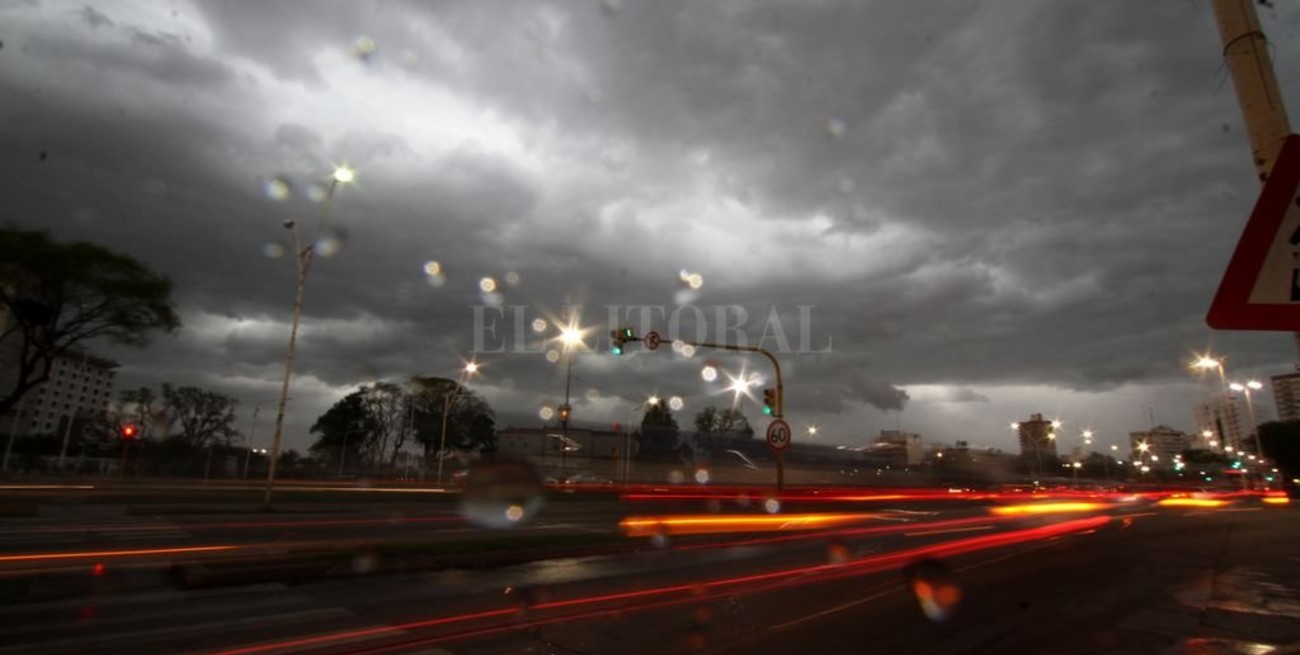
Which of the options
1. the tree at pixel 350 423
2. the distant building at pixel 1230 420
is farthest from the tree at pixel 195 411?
the distant building at pixel 1230 420

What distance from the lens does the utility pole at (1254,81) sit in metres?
3.25

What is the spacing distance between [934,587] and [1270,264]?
908 centimetres

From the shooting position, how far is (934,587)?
10625 mm

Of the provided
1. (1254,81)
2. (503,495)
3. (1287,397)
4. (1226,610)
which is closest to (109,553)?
(1254,81)

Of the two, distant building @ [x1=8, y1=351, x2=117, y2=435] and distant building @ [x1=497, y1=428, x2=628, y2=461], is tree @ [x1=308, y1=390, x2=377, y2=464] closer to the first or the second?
distant building @ [x1=497, y1=428, x2=628, y2=461]

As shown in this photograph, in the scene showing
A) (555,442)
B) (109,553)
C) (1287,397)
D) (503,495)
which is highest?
(1287,397)

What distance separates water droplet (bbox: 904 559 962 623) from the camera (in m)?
8.89

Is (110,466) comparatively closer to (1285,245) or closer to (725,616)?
(725,616)

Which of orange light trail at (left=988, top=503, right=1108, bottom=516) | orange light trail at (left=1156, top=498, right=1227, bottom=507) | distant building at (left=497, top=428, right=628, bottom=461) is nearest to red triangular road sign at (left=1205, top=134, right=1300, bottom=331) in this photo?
orange light trail at (left=988, top=503, right=1108, bottom=516)

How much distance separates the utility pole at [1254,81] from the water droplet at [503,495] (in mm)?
21697

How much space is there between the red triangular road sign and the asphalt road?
17.1ft

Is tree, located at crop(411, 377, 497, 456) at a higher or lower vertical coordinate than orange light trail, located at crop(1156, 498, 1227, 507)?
higher

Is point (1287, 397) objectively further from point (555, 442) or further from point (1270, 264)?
point (1270, 264)

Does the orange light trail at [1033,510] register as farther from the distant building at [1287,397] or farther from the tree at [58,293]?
the distant building at [1287,397]
